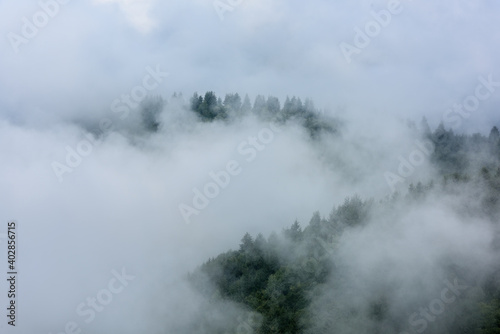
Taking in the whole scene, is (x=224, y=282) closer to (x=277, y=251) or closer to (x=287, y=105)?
(x=277, y=251)

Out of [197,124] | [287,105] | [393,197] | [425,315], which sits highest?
[197,124]

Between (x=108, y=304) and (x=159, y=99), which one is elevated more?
(x=159, y=99)

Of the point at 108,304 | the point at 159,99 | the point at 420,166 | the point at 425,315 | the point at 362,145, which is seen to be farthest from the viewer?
the point at 159,99

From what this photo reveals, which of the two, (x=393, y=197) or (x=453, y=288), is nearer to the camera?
(x=453, y=288)

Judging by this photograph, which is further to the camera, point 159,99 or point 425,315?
point 159,99

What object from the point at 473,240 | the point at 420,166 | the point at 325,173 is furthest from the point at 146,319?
the point at 325,173

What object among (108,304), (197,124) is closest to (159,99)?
(197,124)

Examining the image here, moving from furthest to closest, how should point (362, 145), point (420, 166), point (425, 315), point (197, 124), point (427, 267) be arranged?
point (197, 124) < point (362, 145) < point (420, 166) < point (427, 267) < point (425, 315)

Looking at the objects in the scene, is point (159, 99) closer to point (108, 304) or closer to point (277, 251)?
point (108, 304)

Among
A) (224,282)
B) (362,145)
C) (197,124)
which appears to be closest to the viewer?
(224,282)
